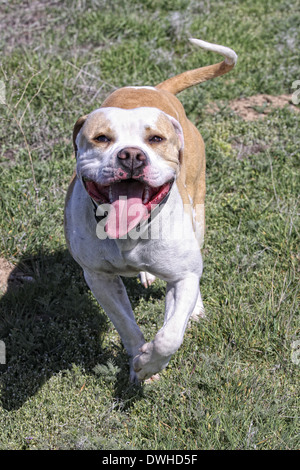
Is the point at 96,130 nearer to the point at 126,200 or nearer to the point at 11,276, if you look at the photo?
the point at 126,200

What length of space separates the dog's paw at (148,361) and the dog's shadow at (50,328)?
41cm

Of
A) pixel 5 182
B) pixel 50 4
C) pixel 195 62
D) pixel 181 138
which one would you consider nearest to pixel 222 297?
pixel 181 138

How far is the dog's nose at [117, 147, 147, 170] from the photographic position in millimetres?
2930

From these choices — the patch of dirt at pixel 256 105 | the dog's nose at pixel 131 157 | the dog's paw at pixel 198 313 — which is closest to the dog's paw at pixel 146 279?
the dog's paw at pixel 198 313

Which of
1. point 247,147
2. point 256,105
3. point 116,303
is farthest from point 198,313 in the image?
point 256,105

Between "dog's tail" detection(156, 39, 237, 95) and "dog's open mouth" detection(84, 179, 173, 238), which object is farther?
"dog's tail" detection(156, 39, 237, 95)

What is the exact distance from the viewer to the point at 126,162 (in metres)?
2.94

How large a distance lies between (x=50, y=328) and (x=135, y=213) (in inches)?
60.6

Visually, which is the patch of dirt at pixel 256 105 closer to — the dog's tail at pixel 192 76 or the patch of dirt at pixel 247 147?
the patch of dirt at pixel 247 147

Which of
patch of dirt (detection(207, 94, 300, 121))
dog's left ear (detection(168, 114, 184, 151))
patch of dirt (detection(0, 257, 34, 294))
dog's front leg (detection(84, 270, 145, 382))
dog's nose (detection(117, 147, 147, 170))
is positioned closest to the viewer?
dog's nose (detection(117, 147, 147, 170))

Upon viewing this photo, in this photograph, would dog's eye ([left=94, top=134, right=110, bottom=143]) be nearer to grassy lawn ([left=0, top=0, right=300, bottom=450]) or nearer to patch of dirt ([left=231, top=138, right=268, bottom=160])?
grassy lawn ([left=0, top=0, right=300, bottom=450])

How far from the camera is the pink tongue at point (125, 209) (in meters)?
3.04

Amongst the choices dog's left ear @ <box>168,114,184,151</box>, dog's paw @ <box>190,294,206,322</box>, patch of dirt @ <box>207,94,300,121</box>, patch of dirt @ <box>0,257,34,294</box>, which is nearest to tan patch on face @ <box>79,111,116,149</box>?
dog's left ear @ <box>168,114,184,151</box>

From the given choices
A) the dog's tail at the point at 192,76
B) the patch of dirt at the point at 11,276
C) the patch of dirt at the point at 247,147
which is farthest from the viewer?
the patch of dirt at the point at 247,147
